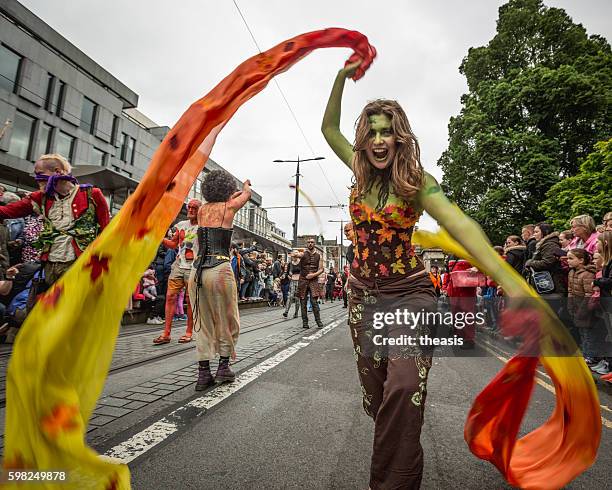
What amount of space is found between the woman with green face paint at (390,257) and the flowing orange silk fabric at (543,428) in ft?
0.83

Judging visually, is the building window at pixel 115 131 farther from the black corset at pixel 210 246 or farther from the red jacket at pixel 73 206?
the black corset at pixel 210 246

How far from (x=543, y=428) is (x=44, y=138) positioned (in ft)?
101

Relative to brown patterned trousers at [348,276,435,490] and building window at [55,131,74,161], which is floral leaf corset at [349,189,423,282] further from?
building window at [55,131,74,161]

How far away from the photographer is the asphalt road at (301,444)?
219 centimetres

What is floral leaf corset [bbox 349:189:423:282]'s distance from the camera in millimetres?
2023

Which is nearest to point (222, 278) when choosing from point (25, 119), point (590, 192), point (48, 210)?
point (48, 210)

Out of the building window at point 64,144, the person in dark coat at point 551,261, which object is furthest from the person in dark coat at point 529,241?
the building window at point 64,144

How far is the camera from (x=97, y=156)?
30.3m

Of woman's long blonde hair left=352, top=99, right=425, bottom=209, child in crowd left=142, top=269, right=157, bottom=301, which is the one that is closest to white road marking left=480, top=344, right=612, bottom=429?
woman's long blonde hair left=352, top=99, right=425, bottom=209

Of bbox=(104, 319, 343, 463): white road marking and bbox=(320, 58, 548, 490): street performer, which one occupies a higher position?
bbox=(320, 58, 548, 490): street performer

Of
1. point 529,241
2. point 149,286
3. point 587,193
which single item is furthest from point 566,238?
point 587,193

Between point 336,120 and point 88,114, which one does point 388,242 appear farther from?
point 88,114

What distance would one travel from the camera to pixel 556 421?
2.26 meters

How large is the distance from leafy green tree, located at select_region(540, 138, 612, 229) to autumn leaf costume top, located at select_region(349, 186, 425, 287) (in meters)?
16.0
